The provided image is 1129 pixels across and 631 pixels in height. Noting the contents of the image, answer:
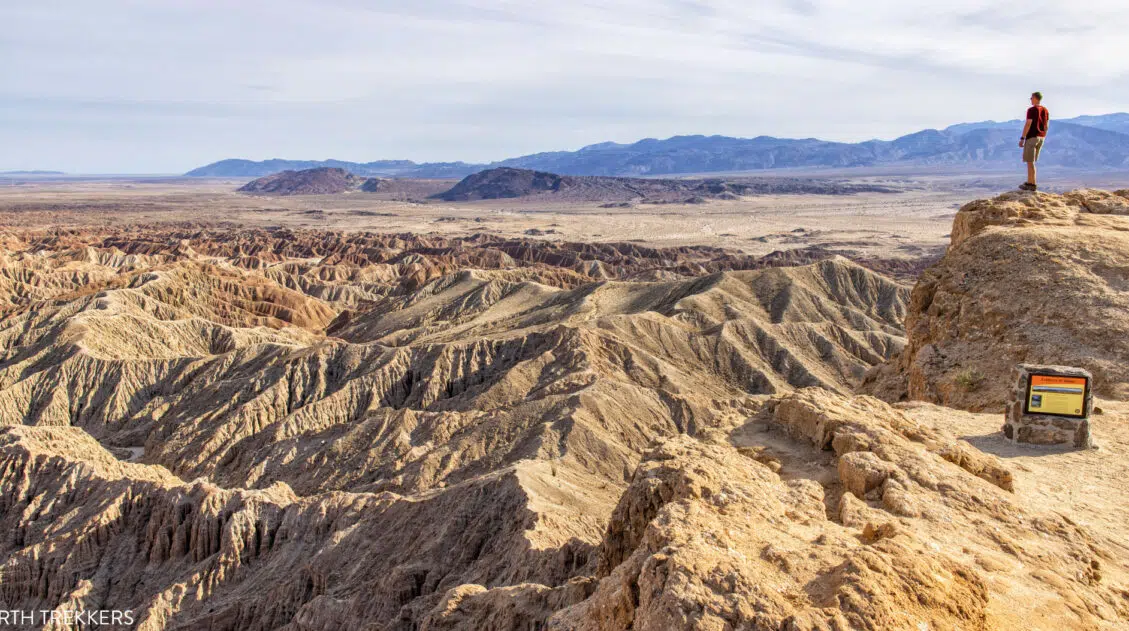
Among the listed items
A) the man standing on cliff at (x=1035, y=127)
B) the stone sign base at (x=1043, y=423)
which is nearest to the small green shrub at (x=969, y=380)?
the stone sign base at (x=1043, y=423)

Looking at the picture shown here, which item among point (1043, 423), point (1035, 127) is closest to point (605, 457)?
point (1035, 127)

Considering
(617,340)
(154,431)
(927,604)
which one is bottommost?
(154,431)

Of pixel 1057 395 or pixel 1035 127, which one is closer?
pixel 1057 395

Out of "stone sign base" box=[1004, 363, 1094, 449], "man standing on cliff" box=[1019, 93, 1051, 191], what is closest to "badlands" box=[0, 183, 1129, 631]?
"stone sign base" box=[1004, 363, 1094, 449]

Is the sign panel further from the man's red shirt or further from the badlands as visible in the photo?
the man's red shirt

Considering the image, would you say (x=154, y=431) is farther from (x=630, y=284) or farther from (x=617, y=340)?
(x=630, y=284)

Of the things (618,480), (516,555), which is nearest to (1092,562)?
(516,555)

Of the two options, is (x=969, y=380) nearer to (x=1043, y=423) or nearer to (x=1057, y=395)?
(x=1043, y=423)
